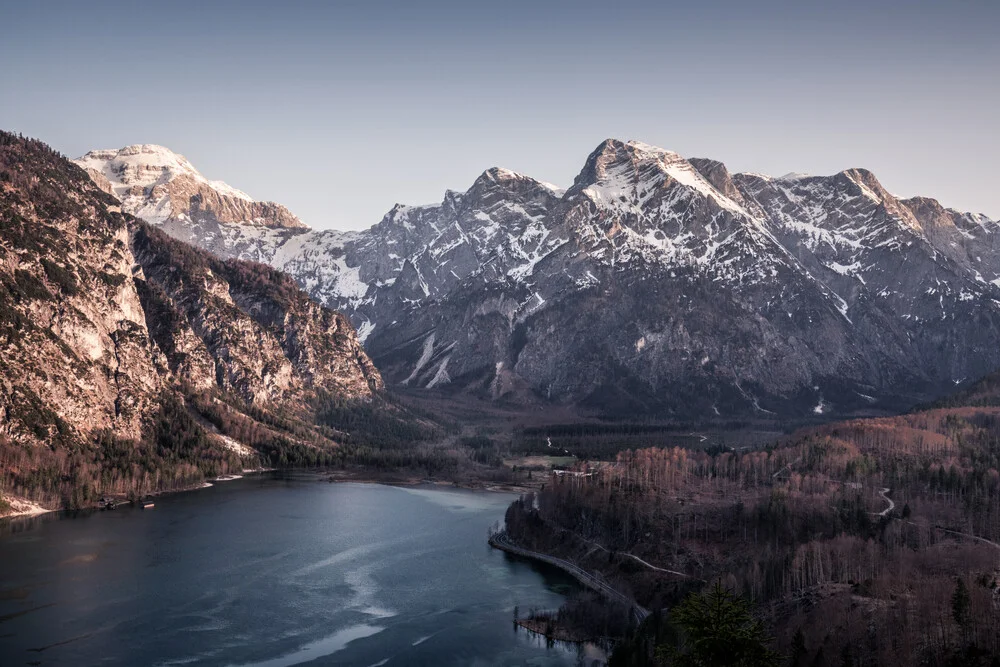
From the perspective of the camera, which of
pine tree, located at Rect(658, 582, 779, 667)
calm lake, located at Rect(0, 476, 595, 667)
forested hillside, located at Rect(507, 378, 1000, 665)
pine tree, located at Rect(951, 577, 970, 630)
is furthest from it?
calm lake, located at Rect(0, 476, 595, 667)

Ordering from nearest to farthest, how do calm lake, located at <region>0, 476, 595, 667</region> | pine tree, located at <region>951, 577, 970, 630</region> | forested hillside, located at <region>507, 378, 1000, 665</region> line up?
pine tree, located at <region>951, 577, 970, 630</region>, forested hillside, located at <region>507, 378, 1000, 665</region>, calm lake, located at <region>0, 476, 595, 667</region>

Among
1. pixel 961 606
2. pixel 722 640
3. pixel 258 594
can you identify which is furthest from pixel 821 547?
pixel 722 640

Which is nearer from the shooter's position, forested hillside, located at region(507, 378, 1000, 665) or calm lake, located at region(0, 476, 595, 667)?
forested hillside, located at region(507, 378, 1000, 665)

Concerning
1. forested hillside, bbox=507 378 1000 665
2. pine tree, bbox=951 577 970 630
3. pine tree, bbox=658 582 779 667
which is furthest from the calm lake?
pine tree, bbox=658 582 779 667

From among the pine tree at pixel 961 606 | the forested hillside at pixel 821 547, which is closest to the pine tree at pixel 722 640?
the forested hillside at pixel 821 547

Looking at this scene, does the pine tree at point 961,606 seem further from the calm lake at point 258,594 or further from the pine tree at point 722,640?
the pine tree at point 722,640

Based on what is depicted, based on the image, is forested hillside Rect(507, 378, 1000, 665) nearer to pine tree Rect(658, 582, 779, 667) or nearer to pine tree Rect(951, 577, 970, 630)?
pine tree Rect(951, 577, 970, 630)

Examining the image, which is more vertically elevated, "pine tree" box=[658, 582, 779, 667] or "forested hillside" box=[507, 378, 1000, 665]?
"pine tree" box=[658, 582, 779, 667]

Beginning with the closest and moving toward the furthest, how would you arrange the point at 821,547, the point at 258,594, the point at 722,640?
the point at 722,640
the point at 821,547
the point at 258,594

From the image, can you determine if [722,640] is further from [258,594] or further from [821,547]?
[258,594]
